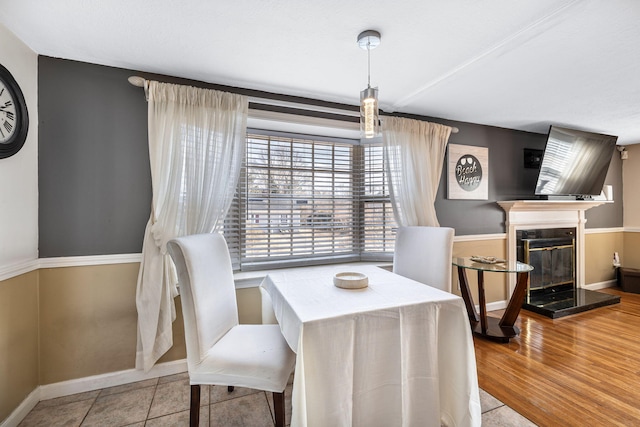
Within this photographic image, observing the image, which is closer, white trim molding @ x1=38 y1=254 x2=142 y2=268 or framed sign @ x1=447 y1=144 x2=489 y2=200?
white trim molding @ x1=38 y1=254 x2=142 y2=268

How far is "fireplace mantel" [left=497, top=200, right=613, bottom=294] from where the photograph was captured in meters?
3.63

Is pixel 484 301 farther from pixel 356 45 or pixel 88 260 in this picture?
pixel 88 260

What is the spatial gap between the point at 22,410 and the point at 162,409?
2.67 ft

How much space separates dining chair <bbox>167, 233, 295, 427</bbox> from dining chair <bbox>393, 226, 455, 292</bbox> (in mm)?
1349

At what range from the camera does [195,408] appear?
1.47 metres

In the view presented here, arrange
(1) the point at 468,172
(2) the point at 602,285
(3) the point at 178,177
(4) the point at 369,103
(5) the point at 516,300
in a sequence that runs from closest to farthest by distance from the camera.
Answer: (4) the point at 369,103
(3) the point at 178,177
(5) the point at 516,300
(1) the point at 468,172
(2) the point at 602,285

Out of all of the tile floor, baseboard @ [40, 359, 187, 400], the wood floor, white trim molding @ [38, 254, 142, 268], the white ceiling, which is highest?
the white ceiling

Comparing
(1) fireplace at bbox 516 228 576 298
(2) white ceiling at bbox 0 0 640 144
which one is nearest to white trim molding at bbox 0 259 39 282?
(2) white ceiling at bbox 0 0 640 144

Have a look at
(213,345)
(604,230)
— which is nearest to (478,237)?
(604,230)

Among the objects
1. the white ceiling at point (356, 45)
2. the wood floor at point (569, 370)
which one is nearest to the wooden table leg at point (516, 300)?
the wood floor at point (569, 370)

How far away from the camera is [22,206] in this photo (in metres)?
1.77

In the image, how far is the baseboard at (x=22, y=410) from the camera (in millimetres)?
1640

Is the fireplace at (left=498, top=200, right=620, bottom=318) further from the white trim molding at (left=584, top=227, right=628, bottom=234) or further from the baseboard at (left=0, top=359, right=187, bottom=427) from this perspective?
the baseboard at (left=0, top=359, right=187, bottom=427)

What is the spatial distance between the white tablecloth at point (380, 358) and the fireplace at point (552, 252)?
2.61 m
